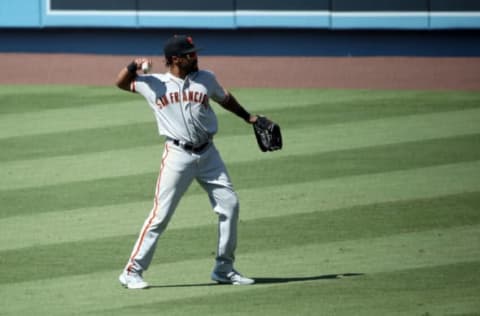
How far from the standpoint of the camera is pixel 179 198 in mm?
9305

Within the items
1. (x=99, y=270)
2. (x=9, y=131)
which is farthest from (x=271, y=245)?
(x=9, y=131)

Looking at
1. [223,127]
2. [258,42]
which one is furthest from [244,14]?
[223,127]

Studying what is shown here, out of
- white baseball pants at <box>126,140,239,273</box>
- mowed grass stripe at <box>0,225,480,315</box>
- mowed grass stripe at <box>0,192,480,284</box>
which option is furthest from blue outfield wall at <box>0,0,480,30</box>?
white baseball pants at <box>126,140,239,273</box>

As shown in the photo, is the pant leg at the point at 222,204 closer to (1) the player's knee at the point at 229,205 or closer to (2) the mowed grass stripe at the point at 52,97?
(1) the player's knee at the point at 229,205

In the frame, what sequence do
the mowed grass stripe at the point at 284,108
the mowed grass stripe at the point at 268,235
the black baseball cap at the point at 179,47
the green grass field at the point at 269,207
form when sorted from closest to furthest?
1. the green grass field at the point at 269,207
2. the black baseball cap at the point at 179,47
3. the mowed grass stripe at the point at 268,235
4. the mowed grass stripe at the point at 284,108

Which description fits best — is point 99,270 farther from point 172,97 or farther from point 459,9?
point 459,9

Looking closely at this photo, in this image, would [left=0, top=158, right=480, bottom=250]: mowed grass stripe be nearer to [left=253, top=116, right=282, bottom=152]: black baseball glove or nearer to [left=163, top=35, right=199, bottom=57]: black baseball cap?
[left=253, top=116, right=282, bottom=152]: black baseball glove

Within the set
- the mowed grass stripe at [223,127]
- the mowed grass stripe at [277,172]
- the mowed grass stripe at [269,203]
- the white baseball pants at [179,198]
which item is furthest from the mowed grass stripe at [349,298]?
the mowed grass stripe at [223,127]

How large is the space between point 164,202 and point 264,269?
107 centimetres

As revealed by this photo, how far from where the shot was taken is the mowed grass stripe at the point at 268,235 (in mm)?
10008

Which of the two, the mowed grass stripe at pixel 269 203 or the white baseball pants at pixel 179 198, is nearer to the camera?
the white baseball pants at pixel 179 198

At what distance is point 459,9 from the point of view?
1889cm

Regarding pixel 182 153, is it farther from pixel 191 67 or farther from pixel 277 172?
pixel 277 172

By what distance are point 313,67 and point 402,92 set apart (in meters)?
2.02
